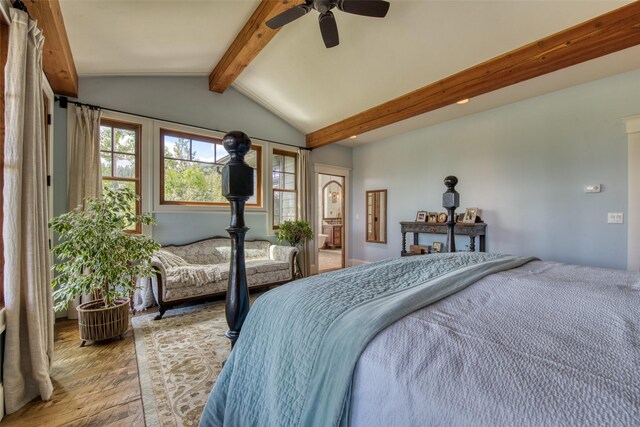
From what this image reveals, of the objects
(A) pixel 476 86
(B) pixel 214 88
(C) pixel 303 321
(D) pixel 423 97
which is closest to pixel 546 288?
(C) pixel 303 321

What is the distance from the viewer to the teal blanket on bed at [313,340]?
2.39 feet

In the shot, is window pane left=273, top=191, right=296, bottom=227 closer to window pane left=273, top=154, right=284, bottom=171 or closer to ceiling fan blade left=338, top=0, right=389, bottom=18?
window pane left=273, top=154, right=284, bottom=171

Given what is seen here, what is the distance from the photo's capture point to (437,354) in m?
0.64

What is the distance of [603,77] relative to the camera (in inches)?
121

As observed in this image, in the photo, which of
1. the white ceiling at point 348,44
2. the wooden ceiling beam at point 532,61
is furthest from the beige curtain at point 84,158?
the wooden ceiling beam at point 532,61

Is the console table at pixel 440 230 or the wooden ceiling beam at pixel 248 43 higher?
the wooden ceiling beam at pixel 248 43

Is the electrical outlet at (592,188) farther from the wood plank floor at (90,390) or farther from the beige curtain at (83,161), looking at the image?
the beige curtain at (83,161)

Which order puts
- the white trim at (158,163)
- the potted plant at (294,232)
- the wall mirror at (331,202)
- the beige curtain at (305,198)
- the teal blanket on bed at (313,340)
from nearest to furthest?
the teal blanket on bed at (313,340) < the white trim at (158,163) < the potted plant at (294,232) < the beige curtain at (305,198) < the wall mirror at (331,202)

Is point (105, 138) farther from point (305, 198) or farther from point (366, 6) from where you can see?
point (366, 6)

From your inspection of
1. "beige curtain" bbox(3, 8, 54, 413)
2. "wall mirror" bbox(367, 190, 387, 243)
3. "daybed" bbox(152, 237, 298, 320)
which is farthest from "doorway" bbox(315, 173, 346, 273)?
"beige curtain" bbox(3, 8, 54, 413)

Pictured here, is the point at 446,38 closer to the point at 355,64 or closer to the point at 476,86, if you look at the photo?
the point at 476,86

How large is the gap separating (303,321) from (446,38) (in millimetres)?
3004

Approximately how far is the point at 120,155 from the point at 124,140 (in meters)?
0.20

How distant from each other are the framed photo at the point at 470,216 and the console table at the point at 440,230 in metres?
0.08
